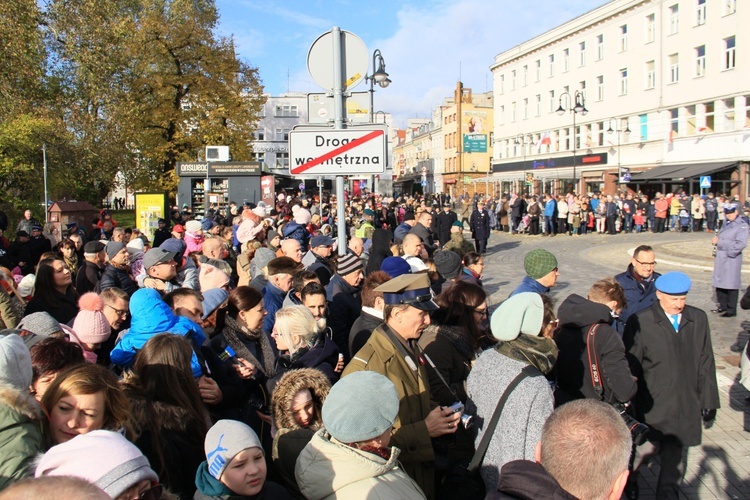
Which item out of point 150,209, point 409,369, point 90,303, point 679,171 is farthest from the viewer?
point 679,171

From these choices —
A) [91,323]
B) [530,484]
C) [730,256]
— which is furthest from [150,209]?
[530,484]

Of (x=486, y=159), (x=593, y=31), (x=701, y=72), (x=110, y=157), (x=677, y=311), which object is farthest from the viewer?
(x=486, y=159)

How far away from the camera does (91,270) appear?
25.8 ft

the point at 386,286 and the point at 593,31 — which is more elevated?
the point at 593,31

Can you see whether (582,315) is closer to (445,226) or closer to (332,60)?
(332,60)

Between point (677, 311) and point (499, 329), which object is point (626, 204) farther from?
point (499, 329)

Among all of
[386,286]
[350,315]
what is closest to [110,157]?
[350,315]

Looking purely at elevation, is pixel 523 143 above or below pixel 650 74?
below

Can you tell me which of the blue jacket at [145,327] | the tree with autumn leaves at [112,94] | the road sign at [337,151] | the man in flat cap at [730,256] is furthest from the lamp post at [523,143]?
the blue jacket at [145,327]

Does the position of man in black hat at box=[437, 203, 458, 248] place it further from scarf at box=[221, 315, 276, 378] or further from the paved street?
scarf at box=[221, 315, 276, 378]

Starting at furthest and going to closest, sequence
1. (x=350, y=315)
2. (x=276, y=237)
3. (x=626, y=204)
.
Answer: (x=626, y=204) < (x=276, y=237) < (x=350, y=315)

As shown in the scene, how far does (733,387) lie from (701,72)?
35618 mm

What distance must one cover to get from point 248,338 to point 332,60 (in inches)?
111

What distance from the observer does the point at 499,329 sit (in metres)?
3.44
